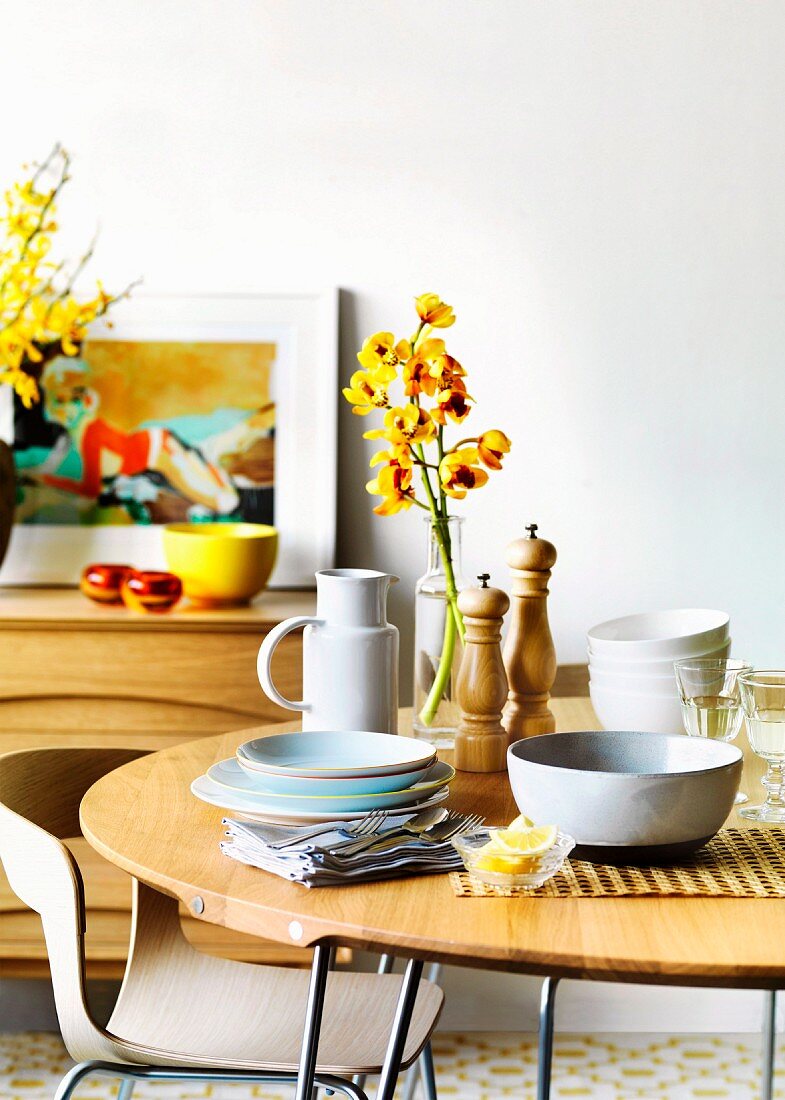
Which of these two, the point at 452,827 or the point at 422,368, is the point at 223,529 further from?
the point at 452,827

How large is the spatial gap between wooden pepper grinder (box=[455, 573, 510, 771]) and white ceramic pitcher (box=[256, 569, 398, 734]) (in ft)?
0.32

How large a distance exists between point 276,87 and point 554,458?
1053 mm

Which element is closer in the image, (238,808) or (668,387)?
(238,808)

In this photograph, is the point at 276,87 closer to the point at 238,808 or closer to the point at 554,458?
→ the point at 554,458

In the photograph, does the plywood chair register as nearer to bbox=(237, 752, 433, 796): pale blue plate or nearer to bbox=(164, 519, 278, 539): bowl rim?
bbox=(237, 752, 433, 796): pale blue plate

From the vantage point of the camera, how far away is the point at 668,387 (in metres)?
2.78

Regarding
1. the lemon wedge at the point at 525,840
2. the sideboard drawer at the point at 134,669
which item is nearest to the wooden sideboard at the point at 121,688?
the sideboard drawer at the point at 134,669

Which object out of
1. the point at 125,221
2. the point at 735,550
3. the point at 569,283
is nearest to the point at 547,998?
the point at 735,550

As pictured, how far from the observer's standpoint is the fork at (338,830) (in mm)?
1125

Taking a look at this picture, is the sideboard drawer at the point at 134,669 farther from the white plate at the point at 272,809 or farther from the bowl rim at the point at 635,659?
the white plate at the point at 272,809

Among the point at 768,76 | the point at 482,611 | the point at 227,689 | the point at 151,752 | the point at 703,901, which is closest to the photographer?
the point at 703,901

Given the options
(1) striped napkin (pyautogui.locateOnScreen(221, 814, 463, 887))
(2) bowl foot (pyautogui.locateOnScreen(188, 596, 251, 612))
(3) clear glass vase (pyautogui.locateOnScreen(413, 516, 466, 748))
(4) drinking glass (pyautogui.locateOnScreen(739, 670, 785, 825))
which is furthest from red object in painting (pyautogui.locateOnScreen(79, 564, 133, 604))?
(4) drinking glass (pyautogui.locateOnScreen(739, 670, 785, 825))

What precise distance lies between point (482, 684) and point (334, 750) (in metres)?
0.22

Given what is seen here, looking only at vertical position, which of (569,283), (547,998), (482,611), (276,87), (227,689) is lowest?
(547,998)
